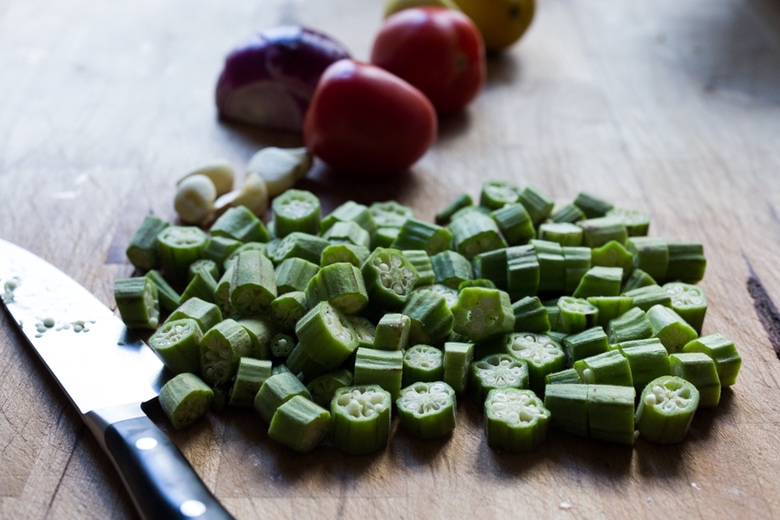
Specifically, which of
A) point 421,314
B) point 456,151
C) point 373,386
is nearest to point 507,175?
point 456,151

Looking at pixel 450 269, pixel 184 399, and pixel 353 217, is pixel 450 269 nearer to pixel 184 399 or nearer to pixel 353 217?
pixel 353 217

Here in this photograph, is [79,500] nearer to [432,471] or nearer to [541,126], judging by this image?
[432,471]

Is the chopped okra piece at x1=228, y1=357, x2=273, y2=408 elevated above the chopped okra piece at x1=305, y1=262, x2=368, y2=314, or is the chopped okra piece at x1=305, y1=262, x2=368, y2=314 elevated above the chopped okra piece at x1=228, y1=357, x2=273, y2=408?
the chopped okra piece at x1=305, y1=262, x2=368, y2=314

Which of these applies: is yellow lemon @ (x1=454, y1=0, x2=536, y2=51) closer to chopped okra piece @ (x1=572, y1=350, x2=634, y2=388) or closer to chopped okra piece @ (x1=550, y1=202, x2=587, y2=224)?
chopped okra piece @ (x1=550, y1=202, x2=587, y2=224)

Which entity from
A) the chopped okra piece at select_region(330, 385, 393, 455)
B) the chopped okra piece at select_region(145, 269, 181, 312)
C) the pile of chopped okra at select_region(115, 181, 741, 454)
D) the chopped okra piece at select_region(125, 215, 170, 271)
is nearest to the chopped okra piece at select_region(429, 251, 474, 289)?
the pile of chopped okra at select_region(115, 181, 741, 454)

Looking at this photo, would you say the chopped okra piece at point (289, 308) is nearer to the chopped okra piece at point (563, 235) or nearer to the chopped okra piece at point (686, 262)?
the chopped okra piece at point (563, 235)

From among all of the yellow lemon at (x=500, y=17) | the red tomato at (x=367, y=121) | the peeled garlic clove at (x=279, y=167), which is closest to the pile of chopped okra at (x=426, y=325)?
the peeled garlic clove at (x=279, y=167)

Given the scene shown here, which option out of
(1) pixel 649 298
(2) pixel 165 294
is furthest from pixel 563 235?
(2) pixel 165 294
